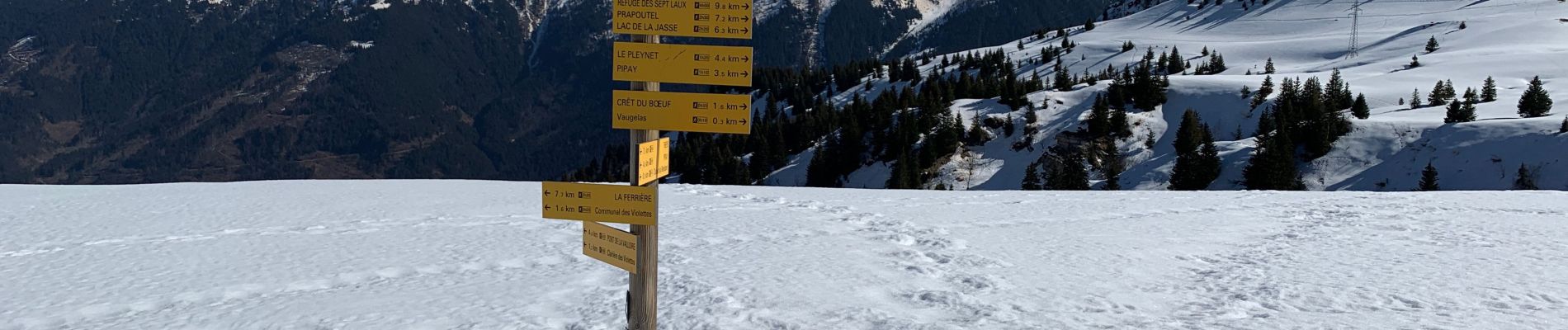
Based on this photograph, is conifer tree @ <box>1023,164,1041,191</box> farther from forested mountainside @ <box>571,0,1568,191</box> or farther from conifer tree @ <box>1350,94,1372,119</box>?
conifer tree @ <box>1350,94,1372,119</box>

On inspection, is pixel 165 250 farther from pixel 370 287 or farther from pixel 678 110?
pixel 678 110

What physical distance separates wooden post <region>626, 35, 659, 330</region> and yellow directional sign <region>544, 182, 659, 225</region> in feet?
0.41

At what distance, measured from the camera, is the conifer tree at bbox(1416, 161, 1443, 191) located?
46.7 m

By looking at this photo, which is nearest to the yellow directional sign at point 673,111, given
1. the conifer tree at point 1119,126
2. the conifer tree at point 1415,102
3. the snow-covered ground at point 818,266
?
the snow-covered ground at point 818,266

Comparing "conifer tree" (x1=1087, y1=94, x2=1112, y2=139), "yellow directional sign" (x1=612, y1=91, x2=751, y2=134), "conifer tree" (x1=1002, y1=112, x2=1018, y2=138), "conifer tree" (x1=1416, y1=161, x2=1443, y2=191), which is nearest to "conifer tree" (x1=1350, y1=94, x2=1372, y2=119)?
"conifer tree" (x1=1416, y1=161, x2=1443, y2=191)

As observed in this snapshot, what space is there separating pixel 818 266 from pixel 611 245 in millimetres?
4875

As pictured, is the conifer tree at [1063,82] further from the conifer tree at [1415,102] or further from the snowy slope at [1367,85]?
the conifer tree at [1415,102]

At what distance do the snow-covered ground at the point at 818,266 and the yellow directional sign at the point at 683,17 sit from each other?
9.81 ft

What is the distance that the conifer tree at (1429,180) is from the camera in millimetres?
46688

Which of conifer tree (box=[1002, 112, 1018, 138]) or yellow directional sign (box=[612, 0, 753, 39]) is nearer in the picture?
yellow directional sign (box=[612, 0, 753, 39])

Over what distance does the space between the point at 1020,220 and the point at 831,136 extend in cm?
6602

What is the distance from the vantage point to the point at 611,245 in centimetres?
774

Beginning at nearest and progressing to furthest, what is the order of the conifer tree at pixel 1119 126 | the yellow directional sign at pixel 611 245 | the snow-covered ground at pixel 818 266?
the yellow directional sign at pixel 611 245 → the snow-covered ground at pixel 818 266 → the conifer tree at pixel 1119 126

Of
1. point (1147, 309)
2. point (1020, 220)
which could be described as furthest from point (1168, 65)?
point (1147, 309)
